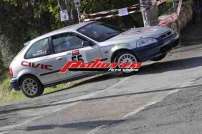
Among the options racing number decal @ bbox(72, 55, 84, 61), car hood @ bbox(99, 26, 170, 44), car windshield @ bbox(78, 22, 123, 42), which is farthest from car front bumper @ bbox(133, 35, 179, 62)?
racing number decal @ bbox(72, 55, 84, 61)

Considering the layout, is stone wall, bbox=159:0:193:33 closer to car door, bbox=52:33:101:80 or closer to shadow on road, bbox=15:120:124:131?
car door, bbox=52:33:101:80

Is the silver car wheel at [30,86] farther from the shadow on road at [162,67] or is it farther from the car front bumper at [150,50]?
the car front bumper at [150,50]

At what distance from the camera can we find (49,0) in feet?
86.4

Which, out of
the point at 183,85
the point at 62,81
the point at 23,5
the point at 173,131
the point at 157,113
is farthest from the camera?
the point at 23,5

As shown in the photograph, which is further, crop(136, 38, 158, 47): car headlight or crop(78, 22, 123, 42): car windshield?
crop(78, 22, 123, 42): car windshield

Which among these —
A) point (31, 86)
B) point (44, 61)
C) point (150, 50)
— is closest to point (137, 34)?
point (150, 50)

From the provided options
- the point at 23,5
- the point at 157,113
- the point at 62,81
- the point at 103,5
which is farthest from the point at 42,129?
the point at 23,5

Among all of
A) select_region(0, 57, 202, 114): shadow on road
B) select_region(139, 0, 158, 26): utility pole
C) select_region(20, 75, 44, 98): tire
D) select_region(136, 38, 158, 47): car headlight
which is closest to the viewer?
select_region(0, 57, 202, 114): shadow on road

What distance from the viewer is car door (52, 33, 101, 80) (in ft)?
54.2

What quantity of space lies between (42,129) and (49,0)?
15.4m

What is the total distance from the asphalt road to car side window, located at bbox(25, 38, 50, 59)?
1218mm

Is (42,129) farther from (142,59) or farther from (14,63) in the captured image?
(14,63)

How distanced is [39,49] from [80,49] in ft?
4.73

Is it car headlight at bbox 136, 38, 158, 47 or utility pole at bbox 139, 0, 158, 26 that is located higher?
utility pole at bbox 139, 0, 158, 26
